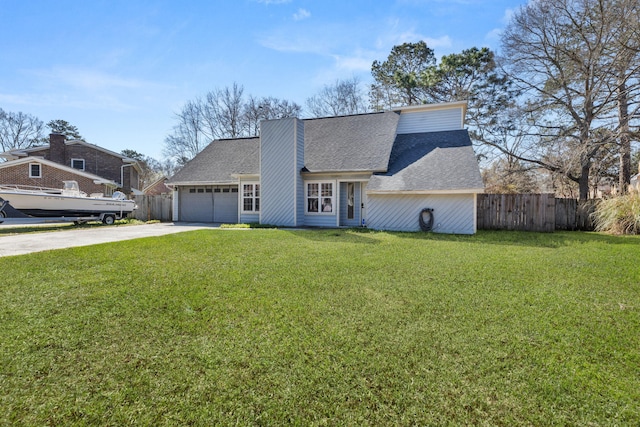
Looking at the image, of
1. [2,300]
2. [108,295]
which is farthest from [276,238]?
[2,300]

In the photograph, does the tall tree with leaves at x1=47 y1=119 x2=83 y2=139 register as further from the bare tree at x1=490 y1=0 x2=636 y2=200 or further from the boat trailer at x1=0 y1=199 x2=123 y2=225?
the bare tree at x1=490 y1=0 x2=636 y2=200

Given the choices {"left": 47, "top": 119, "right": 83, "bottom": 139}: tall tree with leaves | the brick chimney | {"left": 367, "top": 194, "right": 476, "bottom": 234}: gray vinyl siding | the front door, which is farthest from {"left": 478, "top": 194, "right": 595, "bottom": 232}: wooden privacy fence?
{"left": 47, "top": 119, "right": 83, "bottom": 139}: tall tree with leaves

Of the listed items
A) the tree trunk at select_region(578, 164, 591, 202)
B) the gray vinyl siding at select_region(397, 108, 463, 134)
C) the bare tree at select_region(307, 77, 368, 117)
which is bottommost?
the tree trunk at select_region(578, 164, 591, 202)

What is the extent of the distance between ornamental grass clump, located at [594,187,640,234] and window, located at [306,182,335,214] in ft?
34.4

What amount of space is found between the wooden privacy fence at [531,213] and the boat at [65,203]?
17.8 m

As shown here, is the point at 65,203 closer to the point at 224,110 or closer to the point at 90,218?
the point at 90,218

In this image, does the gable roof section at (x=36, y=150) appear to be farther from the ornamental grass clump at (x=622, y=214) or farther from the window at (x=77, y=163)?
the ornamental grass clump at (x=622, y=214)

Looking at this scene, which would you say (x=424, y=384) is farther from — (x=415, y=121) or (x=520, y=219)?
(x=415, y=121)

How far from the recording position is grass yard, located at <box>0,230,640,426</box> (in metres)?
2.22

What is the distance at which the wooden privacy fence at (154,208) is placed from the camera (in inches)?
731

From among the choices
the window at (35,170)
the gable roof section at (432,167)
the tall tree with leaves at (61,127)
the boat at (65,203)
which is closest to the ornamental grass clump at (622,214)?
the gable roof section at (432,167)

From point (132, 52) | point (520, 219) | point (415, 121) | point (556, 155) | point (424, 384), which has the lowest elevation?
point (424, 384)

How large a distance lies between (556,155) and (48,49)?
24.7 metres

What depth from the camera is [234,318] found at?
3.65 meters
